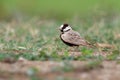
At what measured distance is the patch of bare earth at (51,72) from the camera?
8.13 meters

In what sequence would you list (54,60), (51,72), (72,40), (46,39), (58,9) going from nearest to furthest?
(51,72) < (54,60) < (72,40) < (46,39) < (58,9)

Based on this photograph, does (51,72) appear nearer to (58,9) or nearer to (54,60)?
(54,60)

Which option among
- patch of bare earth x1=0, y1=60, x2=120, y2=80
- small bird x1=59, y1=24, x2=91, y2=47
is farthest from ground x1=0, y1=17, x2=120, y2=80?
small bird x1=59, y1=24, x2=91, y2=47

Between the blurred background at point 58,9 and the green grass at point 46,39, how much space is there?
0.53 m

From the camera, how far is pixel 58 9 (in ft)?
82.0

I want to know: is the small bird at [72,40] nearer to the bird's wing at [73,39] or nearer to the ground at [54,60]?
the bird's wing at [73,39]

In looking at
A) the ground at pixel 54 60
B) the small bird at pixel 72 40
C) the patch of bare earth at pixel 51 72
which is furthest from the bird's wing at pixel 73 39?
the patch of bare earth at pixel 51 72

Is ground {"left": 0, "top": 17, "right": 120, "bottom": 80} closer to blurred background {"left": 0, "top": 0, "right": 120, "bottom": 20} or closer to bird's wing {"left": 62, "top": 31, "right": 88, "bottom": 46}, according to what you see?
bird's wing {"left": 62, "top": 31, "right": 88, "bottom": 46}

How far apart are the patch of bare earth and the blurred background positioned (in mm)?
8932

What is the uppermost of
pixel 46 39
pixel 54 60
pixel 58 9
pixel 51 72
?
pixel 58 9

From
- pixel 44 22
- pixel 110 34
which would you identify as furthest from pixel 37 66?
pixel 44 22

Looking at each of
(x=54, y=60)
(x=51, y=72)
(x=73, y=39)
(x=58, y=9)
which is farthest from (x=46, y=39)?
(x=58, y=9)

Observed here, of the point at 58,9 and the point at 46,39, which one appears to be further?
the point at 58,9

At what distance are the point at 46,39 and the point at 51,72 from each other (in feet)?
18.6
